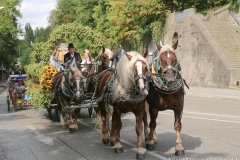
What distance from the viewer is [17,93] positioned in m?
18.6

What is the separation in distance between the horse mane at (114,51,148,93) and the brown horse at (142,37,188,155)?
1.63 ft

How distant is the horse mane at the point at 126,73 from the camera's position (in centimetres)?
782

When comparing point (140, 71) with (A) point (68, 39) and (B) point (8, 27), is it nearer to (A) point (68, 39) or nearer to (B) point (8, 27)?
(A) point (68, 39)

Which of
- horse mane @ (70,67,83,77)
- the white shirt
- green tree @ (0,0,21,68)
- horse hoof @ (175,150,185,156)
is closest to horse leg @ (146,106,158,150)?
horse hoof @ (175,150,185,156)

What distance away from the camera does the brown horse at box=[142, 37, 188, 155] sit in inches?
313

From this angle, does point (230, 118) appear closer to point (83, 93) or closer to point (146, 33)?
point (83, 93)

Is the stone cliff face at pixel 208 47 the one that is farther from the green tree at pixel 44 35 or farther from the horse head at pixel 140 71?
the horse head at pixel 140 71

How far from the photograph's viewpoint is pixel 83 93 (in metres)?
11.3

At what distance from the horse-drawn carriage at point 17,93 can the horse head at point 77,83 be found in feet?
24.1

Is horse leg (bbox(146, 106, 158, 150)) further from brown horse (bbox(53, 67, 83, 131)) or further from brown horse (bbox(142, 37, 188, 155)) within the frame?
brown horse (bbox(53, 67, 83, 131))

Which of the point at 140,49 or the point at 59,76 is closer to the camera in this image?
the point at 59,76

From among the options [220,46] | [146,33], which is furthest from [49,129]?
[146,33]

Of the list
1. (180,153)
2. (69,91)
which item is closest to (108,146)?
(180,153)

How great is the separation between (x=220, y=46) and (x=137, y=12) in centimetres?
922
